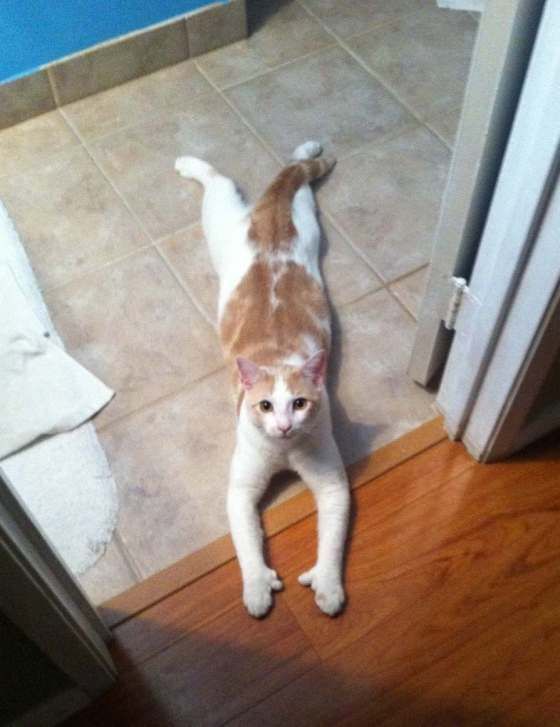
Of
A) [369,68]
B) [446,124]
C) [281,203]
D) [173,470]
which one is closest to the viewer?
[173,470]

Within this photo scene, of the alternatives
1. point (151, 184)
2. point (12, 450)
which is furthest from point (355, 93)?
point (12, 450)

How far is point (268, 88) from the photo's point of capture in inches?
70.3

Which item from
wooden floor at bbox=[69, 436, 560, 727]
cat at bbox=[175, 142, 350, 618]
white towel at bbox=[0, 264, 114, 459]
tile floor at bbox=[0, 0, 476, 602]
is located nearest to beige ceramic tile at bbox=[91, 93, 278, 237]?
tile floor at bbox=[0, 0, 476, 602]

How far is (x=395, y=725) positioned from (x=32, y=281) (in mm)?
1064

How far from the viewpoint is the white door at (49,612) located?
705 mm

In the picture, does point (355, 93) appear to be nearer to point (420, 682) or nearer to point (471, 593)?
point (471, 593)

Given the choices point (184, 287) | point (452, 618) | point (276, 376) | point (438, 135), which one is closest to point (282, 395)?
point (276, 376)

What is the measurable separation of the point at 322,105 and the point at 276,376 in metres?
1.00

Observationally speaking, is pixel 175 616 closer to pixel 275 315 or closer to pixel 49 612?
pixel 49 612

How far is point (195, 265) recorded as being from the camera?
1488 mm

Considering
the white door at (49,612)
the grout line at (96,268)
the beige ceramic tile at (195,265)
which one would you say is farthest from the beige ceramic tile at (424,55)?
the white door at (49,612)

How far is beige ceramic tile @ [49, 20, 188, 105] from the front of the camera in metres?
1.70

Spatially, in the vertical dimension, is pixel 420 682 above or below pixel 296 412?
below

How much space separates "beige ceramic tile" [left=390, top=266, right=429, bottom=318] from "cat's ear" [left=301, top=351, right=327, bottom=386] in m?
0.45
